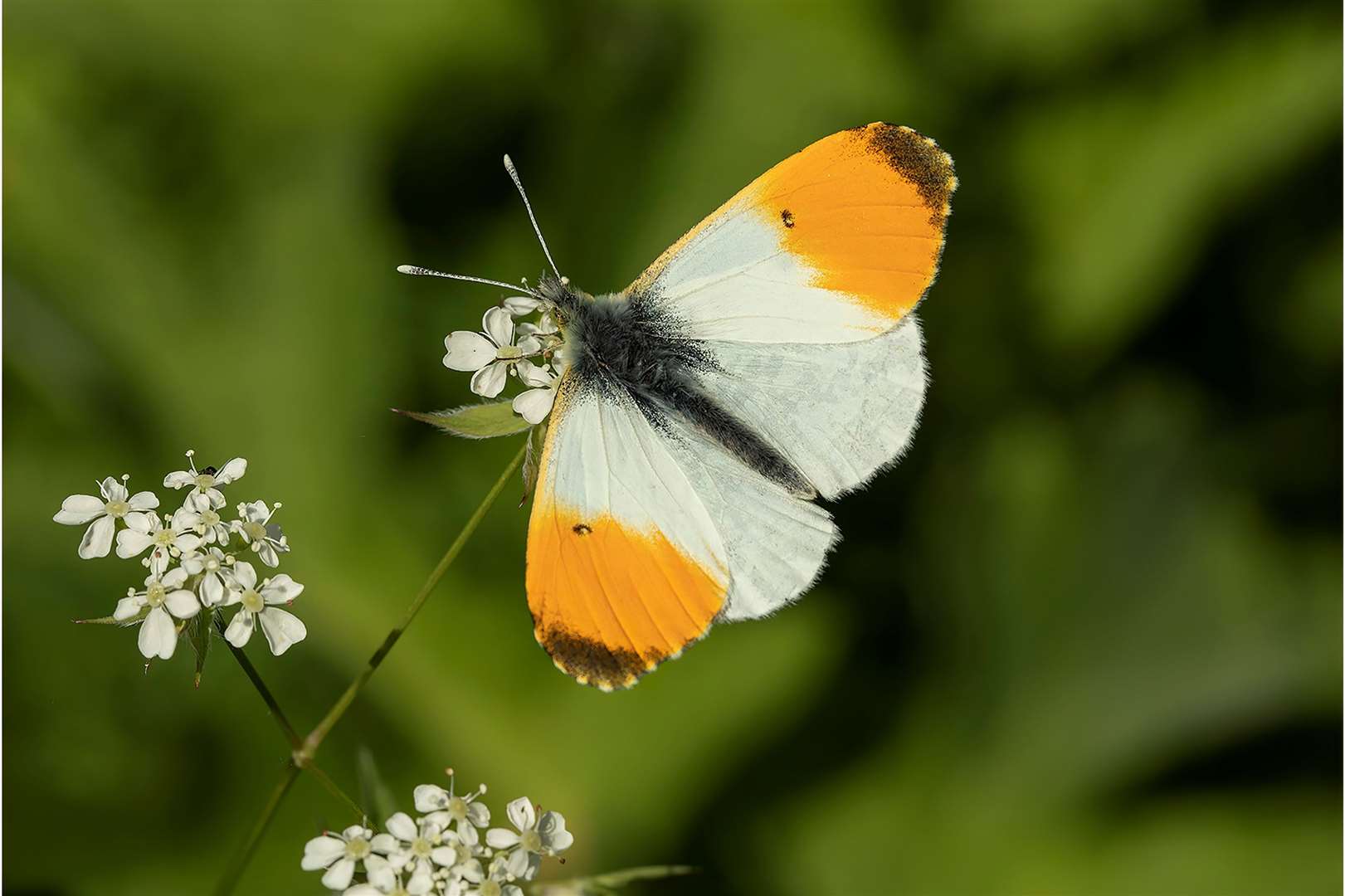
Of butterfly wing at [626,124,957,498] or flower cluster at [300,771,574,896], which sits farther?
butterfly wing at [626,124,957,498]

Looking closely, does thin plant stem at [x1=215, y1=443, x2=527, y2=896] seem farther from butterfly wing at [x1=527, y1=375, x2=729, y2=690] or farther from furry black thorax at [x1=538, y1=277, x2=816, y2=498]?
Result: furry black thorax at [x1=538, y1=277, x2=816, y2=498]

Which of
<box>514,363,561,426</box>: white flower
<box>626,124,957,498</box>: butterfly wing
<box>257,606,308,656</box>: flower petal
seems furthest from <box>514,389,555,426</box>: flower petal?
<box>257,606,308,656</box>: flower petal

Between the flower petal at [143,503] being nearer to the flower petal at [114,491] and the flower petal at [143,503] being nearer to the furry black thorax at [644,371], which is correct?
the flower petal at [114,491]

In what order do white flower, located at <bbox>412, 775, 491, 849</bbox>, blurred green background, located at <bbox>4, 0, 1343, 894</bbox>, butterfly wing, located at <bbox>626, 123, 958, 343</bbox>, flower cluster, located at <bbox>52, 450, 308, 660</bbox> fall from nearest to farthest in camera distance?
1. flower cluster, located at <bbox>52, 450, 308, 660</bbox>
2. white flower, located at <bbox>412, 775, 491, 849</bbox>
3. butterfly wing, located at <bbox>626, 123, 958, 343</bbox>
4. blurred green background, located at <bbox>4, 0, 1343, 894</bbox>

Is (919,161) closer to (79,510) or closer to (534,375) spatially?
(534,375)

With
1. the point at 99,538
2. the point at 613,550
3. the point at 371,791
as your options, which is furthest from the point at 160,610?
the point at 613,550

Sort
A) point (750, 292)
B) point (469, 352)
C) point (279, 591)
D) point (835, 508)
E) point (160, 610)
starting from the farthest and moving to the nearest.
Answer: point (835, 508), point (750, 292), point (469, 352), point (279, 591), point (160, 610)

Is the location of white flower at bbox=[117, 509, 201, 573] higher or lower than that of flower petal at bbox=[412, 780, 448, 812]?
higher

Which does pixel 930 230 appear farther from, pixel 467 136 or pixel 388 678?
pixel 388 678
